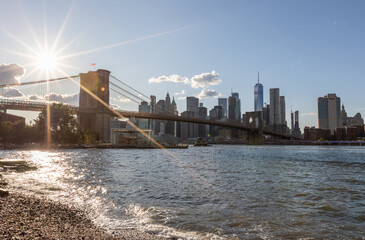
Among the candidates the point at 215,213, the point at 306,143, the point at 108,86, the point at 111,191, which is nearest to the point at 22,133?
the point at 108,86

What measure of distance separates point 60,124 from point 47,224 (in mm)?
74310

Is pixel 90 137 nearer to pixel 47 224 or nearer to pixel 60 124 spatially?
pixel 60 124

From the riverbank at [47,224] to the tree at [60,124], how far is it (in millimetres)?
69216

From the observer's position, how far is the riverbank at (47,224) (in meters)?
5.32

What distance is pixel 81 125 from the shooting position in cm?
8731

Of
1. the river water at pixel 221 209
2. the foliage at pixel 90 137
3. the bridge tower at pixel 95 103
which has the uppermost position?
the bridge tower at pixel 95 103

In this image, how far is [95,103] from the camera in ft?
297

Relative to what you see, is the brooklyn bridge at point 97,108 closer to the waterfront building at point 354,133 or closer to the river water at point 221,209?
the river water at point 221,209

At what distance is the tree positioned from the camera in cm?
7144

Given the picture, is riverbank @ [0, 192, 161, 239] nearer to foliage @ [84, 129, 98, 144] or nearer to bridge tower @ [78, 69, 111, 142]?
foliage @ [84, 129, 98, 144]

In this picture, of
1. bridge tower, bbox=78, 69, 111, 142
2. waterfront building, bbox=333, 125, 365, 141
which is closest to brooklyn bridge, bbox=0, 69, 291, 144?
bridge tower, bbox=78, 69, 111, 142

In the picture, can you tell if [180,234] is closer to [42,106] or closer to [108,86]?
[42,106]

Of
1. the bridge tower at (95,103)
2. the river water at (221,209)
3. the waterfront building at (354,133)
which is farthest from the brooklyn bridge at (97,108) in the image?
the waterfront building at (354,133)

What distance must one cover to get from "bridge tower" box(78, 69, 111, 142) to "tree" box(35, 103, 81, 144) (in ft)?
34.7
